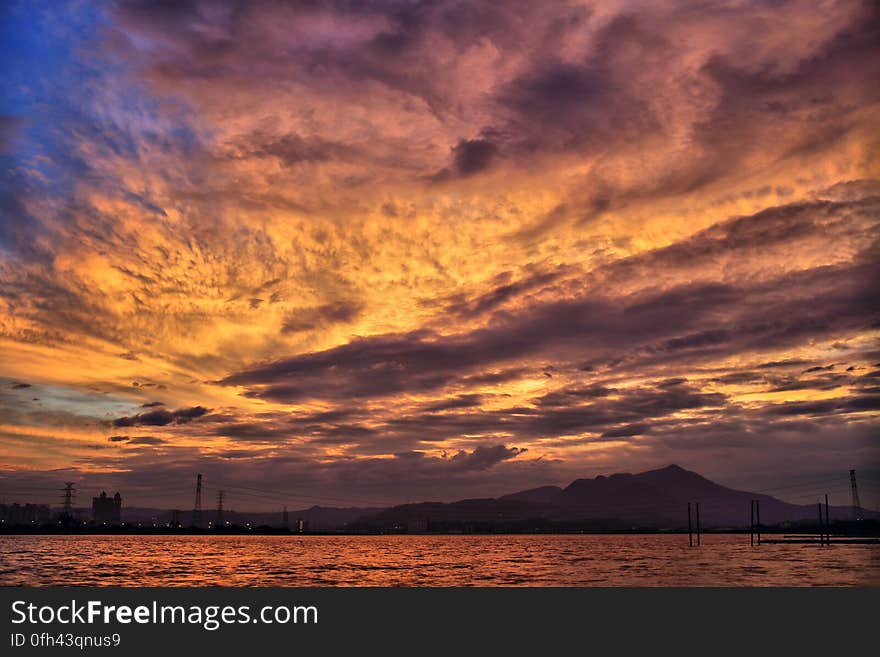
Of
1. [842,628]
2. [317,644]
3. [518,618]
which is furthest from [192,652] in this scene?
[842,628]

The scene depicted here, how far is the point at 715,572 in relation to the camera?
4316 inches

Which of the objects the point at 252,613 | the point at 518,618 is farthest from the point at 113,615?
the point at 518,618

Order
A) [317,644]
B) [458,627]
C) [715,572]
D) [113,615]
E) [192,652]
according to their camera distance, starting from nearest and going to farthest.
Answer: [192,652] → [317,644] → [458,627] → [113,615] → [715,572]

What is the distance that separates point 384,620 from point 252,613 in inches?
296

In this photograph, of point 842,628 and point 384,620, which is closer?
point 842,628

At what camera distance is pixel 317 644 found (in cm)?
3353

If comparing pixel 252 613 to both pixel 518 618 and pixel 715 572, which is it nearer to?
pixel 518 618

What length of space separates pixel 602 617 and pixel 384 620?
39.0 ft

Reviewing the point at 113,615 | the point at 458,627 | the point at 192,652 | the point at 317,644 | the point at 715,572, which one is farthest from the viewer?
the point at 715,572

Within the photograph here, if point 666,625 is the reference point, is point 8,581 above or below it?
below

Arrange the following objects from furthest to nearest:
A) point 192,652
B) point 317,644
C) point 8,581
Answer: point 8,581 → point 317,644 → point 192,652

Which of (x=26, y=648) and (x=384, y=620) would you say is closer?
(x=26, y=648)

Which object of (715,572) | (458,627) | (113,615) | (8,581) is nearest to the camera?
(458,627)

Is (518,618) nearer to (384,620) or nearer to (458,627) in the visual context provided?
(458,627)
